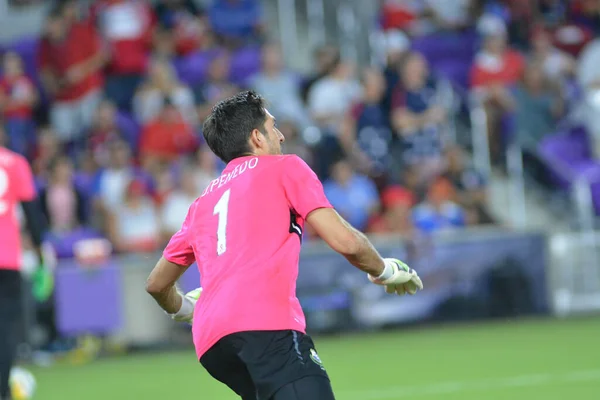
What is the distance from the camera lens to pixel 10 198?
6836 millimetres

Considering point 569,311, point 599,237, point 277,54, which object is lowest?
point 569,311

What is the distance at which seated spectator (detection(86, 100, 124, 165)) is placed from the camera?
14547mm

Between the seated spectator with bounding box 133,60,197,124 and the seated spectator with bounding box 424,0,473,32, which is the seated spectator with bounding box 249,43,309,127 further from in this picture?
the seated spectator with bounding box 424,0,473,32

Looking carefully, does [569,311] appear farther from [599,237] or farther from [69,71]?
[69,71]

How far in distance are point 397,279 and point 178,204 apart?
378 inches

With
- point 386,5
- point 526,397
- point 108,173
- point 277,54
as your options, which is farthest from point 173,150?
point 526,397

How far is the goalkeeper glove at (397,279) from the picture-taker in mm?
4168

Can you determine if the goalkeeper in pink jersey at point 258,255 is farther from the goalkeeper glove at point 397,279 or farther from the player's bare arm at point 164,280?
the player's bare arm at point 164,280

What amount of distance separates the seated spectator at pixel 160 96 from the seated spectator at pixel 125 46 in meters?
0.52

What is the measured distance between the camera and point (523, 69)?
15719mm

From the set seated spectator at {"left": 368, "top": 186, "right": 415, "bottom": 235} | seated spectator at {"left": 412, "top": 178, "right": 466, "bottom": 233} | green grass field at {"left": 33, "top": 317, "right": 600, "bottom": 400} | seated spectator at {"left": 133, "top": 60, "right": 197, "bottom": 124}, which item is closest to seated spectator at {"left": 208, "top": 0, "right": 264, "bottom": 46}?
seated spectator at {"left": 133, "top": 60, "right": 197, "bottom": 124}

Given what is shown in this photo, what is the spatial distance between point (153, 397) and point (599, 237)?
6.77m

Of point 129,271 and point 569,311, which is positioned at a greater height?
point 129,271

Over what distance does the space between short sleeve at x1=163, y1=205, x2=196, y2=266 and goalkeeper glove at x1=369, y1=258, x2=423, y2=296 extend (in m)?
0.72
